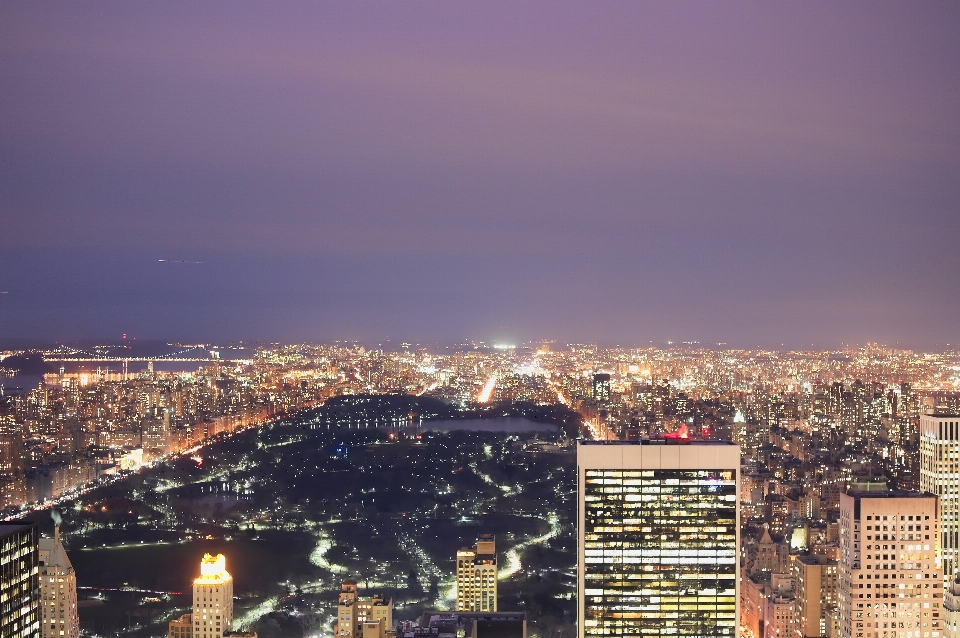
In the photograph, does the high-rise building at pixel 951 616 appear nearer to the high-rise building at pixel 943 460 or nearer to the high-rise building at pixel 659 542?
the high-rise building at pixel 659 542

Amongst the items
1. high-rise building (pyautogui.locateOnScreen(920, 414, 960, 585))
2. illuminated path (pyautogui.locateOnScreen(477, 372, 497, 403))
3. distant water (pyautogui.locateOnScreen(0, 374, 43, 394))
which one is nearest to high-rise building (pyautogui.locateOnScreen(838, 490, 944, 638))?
high-rise building (pyautogui.locateOnScreen(920, 414, 960, 585))

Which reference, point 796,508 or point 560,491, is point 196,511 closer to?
point 560,491

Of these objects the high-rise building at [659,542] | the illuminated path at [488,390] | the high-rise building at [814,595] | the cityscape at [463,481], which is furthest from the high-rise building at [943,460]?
the illuminated path at [488,390]

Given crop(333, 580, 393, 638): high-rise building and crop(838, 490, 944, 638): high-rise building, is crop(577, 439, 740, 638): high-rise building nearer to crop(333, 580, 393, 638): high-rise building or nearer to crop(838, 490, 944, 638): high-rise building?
crop(838, 490, 944, 638): high-rise building

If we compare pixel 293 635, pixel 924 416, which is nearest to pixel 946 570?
pixel 924 416

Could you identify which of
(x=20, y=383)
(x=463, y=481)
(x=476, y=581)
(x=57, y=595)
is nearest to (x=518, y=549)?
(x=476, y=581)

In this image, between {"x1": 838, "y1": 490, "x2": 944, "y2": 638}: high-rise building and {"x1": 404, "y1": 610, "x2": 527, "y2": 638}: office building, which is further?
{"x1": 404, "y1": 610, "x2": 527, "y2": 638}: office building

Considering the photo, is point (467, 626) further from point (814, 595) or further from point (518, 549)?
point (518, 549)

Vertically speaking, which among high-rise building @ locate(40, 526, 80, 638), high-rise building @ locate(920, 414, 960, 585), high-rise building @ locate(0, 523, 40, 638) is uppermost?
high-rise building @ locate(920, 414, 960, 585)
